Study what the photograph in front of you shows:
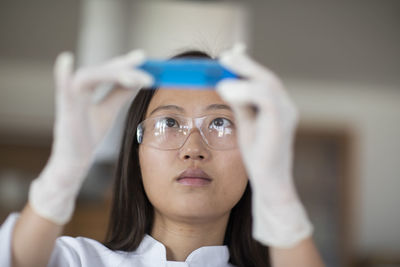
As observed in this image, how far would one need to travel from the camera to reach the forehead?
93cm

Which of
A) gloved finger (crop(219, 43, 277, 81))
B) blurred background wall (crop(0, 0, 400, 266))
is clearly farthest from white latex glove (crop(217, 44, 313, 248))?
blurred background wall (crop(0, 0, 400, 266))

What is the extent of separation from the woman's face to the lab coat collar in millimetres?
78

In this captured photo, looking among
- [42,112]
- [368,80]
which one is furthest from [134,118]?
[368,80]

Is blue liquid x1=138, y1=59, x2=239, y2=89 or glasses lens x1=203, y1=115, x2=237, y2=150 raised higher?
blue liquid x1=138, y1=59, x2=239, y2=89

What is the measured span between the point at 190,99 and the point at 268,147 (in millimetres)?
265

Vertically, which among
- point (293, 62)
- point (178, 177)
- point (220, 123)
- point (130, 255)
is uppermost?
point (293, 62)

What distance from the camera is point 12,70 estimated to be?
3.81 m

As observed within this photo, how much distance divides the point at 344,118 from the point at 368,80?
378 mm

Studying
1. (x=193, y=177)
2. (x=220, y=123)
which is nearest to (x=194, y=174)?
(x=193, y=177)

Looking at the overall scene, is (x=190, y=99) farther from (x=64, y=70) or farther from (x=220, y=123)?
(x=64, y=70)

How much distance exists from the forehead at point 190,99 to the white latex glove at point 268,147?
0.62 feet

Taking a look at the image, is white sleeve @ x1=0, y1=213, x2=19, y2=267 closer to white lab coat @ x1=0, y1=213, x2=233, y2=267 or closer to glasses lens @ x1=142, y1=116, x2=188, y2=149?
white lab coat @ x1=0, y1=213, x2=233, y2=267

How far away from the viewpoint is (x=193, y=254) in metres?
0.94

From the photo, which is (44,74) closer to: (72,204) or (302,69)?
(302,69)
